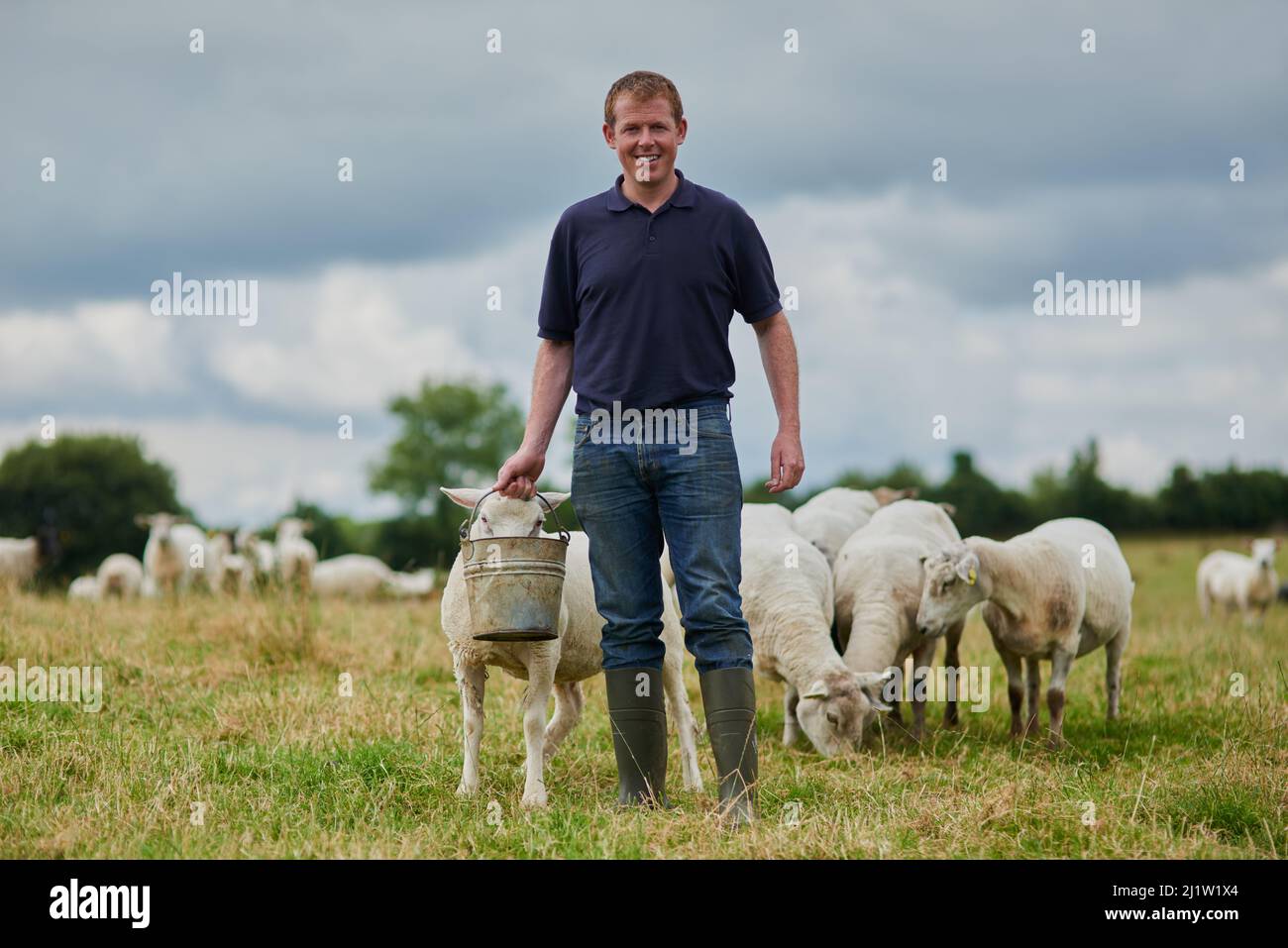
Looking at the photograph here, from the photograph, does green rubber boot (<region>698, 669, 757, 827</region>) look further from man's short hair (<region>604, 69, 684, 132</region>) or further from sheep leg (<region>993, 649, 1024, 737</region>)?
sheep leg (<region>993, 649, 1024, 737</region>)

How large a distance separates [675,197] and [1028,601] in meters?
4.62

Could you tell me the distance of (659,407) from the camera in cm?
495

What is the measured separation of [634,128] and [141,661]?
5.56 m

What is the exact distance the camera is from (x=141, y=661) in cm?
851

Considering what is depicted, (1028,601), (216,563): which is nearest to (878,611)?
(1028,601)

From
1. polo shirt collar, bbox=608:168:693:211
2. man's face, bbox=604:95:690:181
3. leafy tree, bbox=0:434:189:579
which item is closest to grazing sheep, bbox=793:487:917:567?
polo shirt collar, bbox=608:168:693:211

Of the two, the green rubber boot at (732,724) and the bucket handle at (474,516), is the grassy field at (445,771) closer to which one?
the green rubber boot at (732,724)

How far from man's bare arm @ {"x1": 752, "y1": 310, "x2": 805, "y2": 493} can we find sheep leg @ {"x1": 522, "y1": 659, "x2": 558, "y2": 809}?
1322 millimetres

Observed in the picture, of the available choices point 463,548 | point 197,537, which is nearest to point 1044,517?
point 197,537

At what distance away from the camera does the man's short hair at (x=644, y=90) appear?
491cm

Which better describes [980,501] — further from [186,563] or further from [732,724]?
[732,724]
